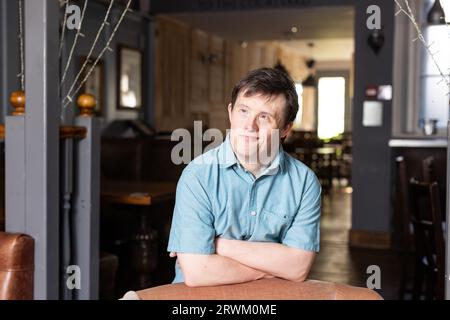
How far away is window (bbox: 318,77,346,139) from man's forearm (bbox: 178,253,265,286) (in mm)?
12975

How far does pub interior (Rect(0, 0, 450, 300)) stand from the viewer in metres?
2.43

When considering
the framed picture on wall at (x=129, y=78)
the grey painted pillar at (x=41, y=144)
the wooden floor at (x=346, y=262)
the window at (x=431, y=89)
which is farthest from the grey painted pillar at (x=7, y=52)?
the window at (x=431, y=89)

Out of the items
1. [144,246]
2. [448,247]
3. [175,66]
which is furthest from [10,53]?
[448,247]

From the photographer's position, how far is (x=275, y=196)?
165 centimetres

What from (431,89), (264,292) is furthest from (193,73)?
(264,292)

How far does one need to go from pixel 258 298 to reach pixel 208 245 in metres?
0.21

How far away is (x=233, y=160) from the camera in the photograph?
162cm

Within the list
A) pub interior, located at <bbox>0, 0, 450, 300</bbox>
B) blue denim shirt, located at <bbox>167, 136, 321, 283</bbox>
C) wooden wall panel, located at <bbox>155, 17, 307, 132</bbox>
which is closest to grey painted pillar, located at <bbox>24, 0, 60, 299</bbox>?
pub interior, located at <bbox>0, 0, 450, 300</bbox>

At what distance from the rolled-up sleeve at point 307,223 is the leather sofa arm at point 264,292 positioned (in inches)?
5.5

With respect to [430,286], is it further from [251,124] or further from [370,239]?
[370,239]

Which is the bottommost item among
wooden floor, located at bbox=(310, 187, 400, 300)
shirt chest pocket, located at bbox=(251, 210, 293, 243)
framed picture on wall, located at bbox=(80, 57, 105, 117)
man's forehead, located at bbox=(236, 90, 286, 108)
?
wooden floor, located at bbox=(310, 187, 400, 300)

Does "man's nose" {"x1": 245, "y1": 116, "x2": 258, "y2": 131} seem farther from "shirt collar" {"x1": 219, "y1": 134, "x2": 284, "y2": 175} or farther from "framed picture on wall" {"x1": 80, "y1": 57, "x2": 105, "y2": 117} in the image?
"framed picture on wall" {"x1": 80, "y1": 57, "x2": 105, "y2": 117}

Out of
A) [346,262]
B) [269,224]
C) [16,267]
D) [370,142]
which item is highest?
[370,142]

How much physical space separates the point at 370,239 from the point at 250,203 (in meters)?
4.59
